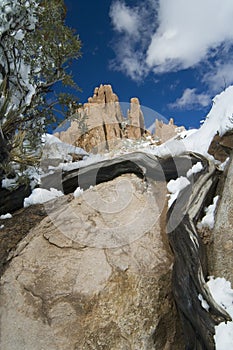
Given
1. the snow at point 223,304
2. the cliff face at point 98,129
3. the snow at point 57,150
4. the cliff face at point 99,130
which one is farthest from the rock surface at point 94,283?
the snow at point 57,150

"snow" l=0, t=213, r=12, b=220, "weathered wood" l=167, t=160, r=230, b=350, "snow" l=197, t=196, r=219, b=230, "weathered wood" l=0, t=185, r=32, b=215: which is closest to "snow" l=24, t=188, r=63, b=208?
"weathered wood" l=0, t=185, r=32, b=215

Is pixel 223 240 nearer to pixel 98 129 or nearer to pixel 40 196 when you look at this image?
pixel 40 196

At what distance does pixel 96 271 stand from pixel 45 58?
5.09 m

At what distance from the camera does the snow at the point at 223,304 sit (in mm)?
2602

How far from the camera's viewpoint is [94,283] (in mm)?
4004

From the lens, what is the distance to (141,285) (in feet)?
12.7

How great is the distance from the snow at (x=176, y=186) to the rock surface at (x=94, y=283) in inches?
8.5

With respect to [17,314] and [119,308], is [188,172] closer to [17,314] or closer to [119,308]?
[119,308]

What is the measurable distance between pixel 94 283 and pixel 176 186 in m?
2.18

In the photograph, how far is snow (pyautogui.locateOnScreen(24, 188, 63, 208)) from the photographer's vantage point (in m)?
6.05

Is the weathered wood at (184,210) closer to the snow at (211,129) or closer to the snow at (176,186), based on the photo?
the snow at (176,186)

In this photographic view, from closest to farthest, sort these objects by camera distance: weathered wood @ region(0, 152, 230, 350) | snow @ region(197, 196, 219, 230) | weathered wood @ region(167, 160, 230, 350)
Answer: weathered wood @ region(167, 160, 230, 350), weathered wood @ region(0, 152, 230, 350), snow @ region(197, 196, 219, 230)

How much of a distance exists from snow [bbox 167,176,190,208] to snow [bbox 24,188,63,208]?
2.46 meters

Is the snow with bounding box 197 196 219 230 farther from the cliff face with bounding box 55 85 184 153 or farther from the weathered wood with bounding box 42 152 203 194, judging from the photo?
the cliff face with bounding box 55 85 184 153
